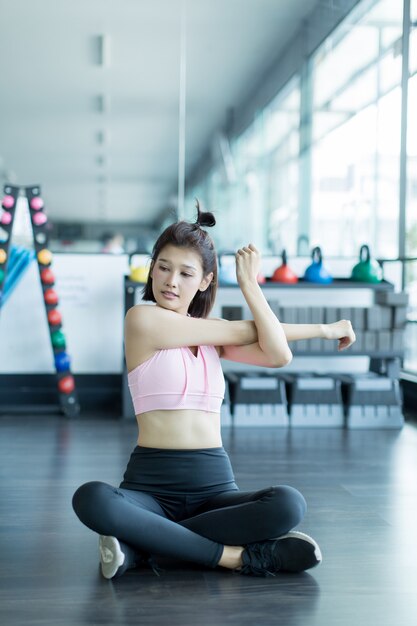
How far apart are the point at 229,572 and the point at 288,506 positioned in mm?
233

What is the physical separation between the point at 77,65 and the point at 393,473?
4672 mm

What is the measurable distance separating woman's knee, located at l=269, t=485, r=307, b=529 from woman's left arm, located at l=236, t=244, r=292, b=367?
1.10 feet

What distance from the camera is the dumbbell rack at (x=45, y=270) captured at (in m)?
3.75

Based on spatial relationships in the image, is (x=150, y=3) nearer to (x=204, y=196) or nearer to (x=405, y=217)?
(x=204, y=196)

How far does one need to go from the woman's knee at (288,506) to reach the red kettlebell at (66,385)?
2.37 meters

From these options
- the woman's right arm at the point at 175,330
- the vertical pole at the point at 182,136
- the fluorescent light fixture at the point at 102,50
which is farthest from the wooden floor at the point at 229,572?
the fluorescent light fixture at the point at 102,50

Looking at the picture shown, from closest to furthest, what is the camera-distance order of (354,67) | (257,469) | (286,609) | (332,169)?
(286,609) < (257,469) < (354,67) < (332,169)

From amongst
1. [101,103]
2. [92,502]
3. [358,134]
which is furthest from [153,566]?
[101,103]

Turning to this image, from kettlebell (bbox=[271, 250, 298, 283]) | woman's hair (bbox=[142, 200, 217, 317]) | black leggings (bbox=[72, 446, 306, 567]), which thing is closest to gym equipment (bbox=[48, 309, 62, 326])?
kettlebell (bbox=[271, 250, 298, 283])

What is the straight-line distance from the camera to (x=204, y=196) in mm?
6859

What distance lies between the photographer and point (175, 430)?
5.81 feet

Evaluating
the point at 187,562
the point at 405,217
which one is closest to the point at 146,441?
the point at 187,562

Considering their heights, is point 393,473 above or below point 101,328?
below

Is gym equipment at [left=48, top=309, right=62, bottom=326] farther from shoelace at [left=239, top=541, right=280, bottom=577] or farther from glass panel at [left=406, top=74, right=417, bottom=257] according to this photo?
→ shoelace at [left=239, top=541, right=280, bottom=577]
